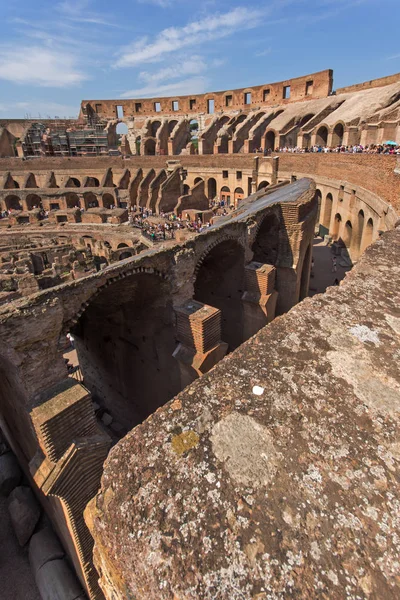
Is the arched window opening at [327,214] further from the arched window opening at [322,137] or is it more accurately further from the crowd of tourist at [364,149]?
the arched window opening at [322,137]

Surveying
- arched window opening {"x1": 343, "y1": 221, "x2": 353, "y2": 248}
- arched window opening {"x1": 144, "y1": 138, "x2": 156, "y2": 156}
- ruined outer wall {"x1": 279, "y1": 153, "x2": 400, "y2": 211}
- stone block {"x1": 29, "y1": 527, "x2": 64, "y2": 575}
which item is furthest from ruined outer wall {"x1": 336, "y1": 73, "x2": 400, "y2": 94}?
stone block {"x1": 29, "y1": 527, "x2": 64, "y2": 575}

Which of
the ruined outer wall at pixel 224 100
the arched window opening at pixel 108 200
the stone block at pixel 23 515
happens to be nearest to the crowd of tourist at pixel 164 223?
the arched window opening at pixel 108 200

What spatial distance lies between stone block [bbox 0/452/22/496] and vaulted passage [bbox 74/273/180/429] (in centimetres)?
282

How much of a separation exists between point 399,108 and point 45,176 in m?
30.0

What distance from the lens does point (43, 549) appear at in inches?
262

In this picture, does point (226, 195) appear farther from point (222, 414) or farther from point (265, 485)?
point (265, 485)

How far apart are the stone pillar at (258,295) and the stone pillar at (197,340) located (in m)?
2.37

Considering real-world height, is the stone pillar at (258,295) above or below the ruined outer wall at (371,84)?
below

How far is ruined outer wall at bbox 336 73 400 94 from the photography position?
2408 cm

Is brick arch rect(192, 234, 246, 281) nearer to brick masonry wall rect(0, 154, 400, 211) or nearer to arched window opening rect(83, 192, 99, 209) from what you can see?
brick masonry wall rect(0, 154, 400, 211)

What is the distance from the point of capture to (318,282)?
15.9 metres

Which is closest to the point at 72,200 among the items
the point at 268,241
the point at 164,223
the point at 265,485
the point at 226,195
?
the point at 164,223

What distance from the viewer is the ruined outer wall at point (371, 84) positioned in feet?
79.0

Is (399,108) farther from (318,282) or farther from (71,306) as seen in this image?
(71,306)
